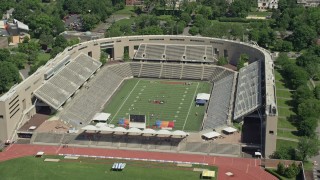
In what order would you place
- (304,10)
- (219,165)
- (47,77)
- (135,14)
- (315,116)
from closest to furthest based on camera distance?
(219,165) → (315,116) → (47,77) → (304,10) → (135,14)

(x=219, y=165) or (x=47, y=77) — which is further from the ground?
(x=47, y=77)

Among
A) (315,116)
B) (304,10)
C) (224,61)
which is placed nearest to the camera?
(315,116)

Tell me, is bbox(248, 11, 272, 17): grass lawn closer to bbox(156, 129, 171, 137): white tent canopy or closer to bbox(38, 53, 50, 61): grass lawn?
bbox(38, 53, 50, 61): grass lawn

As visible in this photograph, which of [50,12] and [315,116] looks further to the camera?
[50,12]

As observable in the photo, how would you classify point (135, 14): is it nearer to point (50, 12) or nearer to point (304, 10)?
point (50, 12)

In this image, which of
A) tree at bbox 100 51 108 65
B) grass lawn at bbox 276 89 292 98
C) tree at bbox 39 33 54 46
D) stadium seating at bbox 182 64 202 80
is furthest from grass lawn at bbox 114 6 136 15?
grass lawn at bbox 276 89 292 98

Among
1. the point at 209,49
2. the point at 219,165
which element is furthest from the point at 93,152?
the point at 209,49

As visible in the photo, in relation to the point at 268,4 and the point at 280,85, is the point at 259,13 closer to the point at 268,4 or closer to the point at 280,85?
the point at 268,4
